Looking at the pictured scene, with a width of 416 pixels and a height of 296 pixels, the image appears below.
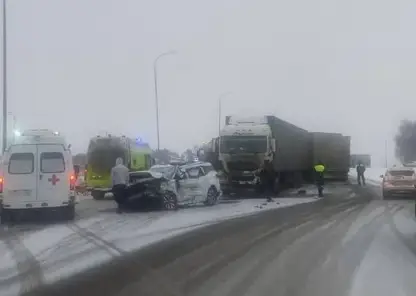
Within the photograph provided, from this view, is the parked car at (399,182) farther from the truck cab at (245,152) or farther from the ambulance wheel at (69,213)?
the ambulance wheel at (69,213)

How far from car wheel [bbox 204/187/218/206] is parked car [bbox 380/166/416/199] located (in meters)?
10.5

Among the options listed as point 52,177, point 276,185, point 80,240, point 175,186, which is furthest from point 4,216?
point 276,185

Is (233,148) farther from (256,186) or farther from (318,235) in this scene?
(318,235)

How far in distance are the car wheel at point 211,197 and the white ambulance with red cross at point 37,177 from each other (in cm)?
813

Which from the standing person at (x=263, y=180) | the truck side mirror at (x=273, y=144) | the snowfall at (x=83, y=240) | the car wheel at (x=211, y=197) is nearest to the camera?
the snowfall at (x=83, y=240)

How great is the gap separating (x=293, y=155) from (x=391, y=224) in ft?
74.5

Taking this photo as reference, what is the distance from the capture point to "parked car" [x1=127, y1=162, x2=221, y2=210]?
92.7 feet

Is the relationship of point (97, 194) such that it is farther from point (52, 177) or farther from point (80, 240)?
point (80, 240)

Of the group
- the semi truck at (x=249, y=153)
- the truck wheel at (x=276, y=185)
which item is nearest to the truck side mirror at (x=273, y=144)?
the semi truck at (x=249, y=153)

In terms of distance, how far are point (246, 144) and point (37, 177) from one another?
1655cm

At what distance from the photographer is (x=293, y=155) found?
1784 inches

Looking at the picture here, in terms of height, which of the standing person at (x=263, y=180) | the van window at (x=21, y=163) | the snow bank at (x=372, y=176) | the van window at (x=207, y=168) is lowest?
the snow bank at (x=372, y=176)

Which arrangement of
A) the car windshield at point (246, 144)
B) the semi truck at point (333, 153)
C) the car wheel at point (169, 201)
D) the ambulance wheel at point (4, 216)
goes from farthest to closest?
the semi truck at point (333, 153) → the car windshield at point (246, 144) → the car wheel at point (169, 201) → the ambulance wheel at point (4, 216)

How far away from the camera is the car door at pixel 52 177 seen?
23.4 meters
